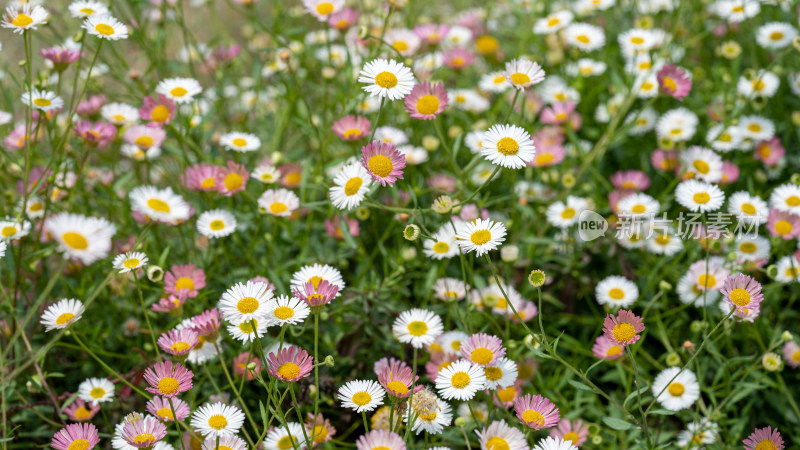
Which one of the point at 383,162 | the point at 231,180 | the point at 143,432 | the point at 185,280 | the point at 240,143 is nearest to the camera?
the point at 143,432

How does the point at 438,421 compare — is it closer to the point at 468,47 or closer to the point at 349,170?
the point at 349,170

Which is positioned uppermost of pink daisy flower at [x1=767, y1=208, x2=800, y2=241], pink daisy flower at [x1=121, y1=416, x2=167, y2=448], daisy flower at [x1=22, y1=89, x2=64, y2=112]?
daisy flower at [x1=22, y1=89, x2=64, y2=112]

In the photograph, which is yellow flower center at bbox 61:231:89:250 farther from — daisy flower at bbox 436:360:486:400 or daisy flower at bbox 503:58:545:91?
daisy flower at bbox 503:58:545:91

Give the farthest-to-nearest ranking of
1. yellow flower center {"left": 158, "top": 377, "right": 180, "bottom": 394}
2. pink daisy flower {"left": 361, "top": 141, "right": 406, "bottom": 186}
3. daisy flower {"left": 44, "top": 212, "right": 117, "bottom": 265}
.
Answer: pink daisy flower {"left": 361, "top": 141, "right": 406, "bottom": 186}
yellow flower center {"left": 158, "top": 377, "right": 180, "bottom": 394}
daisy flower {"left": 44, "top": 212, "right": 117, "bottom": 265}

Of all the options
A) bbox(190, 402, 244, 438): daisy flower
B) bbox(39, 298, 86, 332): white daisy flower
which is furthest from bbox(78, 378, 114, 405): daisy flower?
bbox(190, 402, 244, 438): daisy flower

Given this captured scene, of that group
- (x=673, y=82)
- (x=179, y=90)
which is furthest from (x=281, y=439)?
(x=673, y=82)

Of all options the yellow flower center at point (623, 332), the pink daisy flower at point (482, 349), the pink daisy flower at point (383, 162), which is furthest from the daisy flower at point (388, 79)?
the yellow flower center at point (623, 332)

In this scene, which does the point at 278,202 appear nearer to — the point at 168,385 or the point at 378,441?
the point at 168,385

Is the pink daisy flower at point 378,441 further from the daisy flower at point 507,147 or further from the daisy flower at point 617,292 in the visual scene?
the daisy flower at point 617,292
